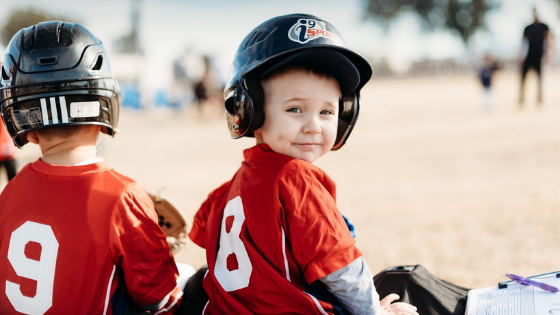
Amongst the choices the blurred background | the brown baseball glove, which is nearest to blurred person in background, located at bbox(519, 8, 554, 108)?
the blurred background

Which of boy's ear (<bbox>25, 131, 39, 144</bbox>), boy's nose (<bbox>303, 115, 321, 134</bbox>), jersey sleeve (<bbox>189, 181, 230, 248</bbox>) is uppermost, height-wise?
boy's ear (<bbox>25, 131, 39, 144</bbox>)

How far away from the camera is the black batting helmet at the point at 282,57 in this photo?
180cm

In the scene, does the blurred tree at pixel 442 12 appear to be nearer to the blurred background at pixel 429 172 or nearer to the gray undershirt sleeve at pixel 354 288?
the blurred background at pixel 429 172

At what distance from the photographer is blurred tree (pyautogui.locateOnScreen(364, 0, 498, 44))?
202 ft

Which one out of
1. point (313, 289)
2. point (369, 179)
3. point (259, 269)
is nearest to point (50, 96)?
point (259, 269)

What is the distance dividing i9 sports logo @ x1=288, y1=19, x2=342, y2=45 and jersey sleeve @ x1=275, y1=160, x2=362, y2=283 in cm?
49

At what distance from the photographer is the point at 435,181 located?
6.26 metres

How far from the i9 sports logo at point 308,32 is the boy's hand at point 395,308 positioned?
41.7 inches

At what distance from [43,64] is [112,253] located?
0.83m

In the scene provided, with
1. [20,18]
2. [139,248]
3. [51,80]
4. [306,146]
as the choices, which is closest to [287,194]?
[306,146]

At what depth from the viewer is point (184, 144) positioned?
11.0m

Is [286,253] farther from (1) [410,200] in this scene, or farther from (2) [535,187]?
(2) [535,187]

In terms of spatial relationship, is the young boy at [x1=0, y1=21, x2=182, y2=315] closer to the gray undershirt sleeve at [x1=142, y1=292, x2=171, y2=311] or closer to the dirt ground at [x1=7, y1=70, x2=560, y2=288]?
the gray undershirt sleeve at [x1=142, y1=292, x2=171, y2=311]

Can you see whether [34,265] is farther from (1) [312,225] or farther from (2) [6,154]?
(2) [6,154]
